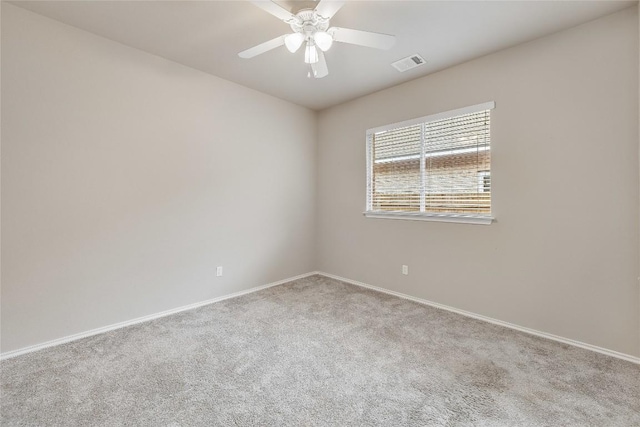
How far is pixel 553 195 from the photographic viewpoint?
2355mm

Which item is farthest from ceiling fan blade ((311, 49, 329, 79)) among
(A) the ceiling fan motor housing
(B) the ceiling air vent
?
(B) the ceiling air vent

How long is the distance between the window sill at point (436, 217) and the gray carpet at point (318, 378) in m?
0.99

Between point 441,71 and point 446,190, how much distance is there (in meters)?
1.28

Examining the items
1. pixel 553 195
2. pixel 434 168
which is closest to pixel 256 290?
pixel 434 168

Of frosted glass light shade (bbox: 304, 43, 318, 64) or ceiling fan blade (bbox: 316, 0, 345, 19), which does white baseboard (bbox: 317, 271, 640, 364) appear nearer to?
frosted glass light shade (bbox: 304, 43, 318, 64)

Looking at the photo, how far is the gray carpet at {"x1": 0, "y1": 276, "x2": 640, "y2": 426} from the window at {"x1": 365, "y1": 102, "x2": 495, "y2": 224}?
120 centimetres

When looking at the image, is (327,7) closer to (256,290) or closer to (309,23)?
(309,23)

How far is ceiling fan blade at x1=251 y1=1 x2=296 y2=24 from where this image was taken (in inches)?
63.3

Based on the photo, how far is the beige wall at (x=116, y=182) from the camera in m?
2.11

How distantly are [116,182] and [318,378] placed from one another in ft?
7.88

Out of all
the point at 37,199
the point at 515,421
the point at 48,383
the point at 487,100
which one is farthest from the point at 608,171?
the point at 37,199

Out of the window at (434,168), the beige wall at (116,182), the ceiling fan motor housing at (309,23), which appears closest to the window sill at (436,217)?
the window at (434,168)

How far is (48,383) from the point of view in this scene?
1774 millimetres

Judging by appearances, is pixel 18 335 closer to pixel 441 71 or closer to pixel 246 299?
pixel 246 299
